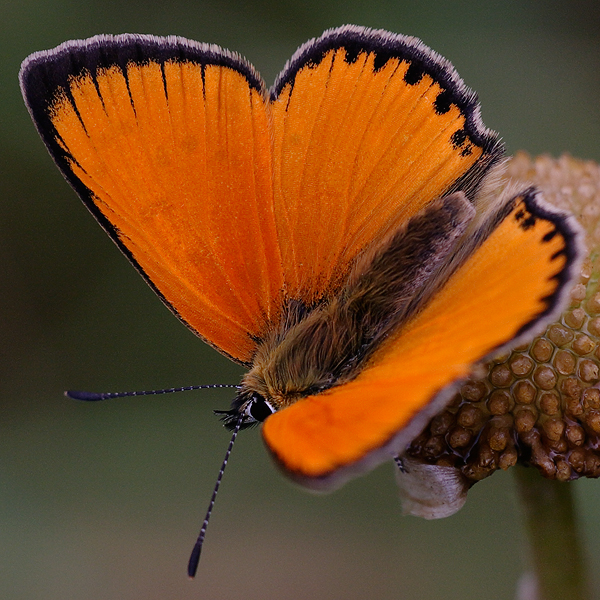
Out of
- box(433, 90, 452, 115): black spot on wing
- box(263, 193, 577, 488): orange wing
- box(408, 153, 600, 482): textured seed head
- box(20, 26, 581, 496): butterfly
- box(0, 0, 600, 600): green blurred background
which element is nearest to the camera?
box(263, 193, 577, 488): orange wing

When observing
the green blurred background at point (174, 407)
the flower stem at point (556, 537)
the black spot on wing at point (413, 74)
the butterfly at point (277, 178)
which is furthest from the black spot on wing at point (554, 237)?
the green blurred background at point (174, 407)

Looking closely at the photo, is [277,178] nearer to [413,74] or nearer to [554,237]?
[413,74]

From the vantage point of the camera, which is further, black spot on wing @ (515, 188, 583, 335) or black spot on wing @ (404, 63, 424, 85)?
black spot on wing @ (404, 63, 424, 85)

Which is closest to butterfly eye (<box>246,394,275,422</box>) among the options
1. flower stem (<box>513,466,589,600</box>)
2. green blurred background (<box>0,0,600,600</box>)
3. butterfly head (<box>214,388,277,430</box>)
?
butterfly head (<box>214,388,277,430</box>)

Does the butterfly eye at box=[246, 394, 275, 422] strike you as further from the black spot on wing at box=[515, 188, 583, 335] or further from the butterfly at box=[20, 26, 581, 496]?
the black spot on wing at box=[515, 188, 583, 335]

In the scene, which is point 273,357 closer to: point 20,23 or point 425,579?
point 425,579

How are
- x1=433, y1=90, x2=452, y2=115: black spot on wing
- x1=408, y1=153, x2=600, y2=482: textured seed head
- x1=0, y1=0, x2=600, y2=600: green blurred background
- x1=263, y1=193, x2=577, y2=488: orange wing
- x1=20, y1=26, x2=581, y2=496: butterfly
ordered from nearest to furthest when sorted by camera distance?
x1=263, y1=193, x2=577, y2=488: orange wing, x1=408, y1=153, x2=600, y2=482: textured seed head, x1=20, y1=26, x2=581, y2=496: butterfly, x1=433, y1=90, x2=452, y2=115: black spot on wing, x1=0, y1=0, x2=600, y2=600: green blurred background

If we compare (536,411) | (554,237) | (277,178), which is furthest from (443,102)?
(536,411)
